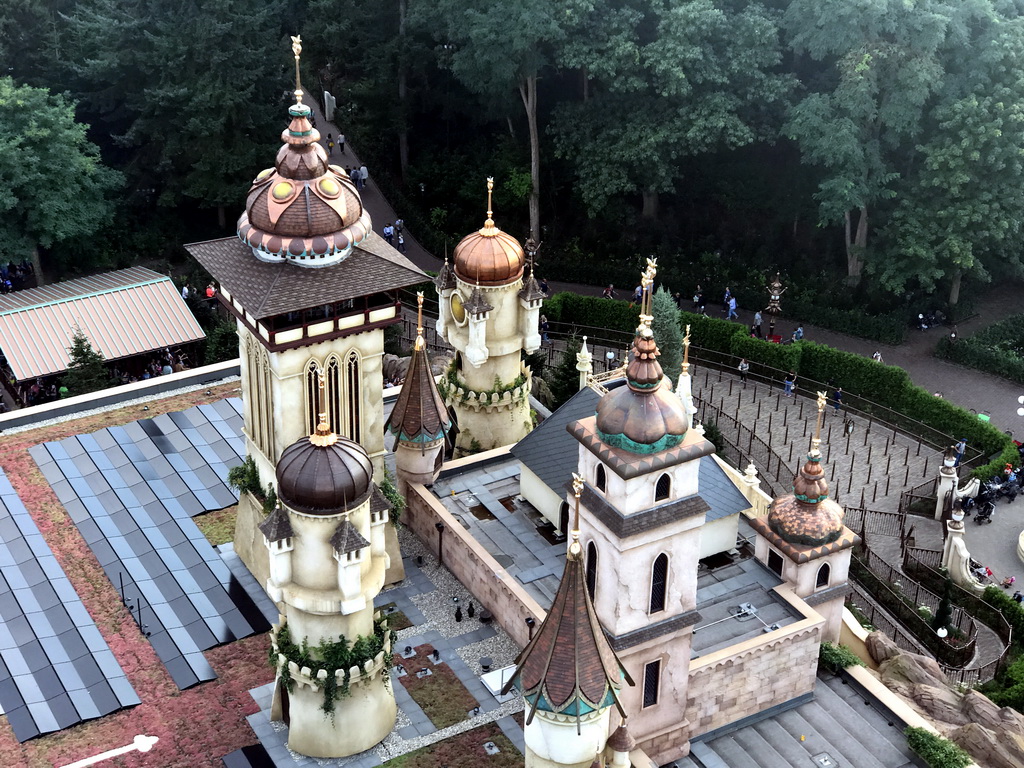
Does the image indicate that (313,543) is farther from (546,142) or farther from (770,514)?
(546,142)

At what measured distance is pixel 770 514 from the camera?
59719 mm

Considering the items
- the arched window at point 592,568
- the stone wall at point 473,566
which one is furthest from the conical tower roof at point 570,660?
the stone wall at point 473,566

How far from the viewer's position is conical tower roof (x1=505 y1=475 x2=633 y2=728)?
156 feet

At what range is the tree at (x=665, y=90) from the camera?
93438 mm

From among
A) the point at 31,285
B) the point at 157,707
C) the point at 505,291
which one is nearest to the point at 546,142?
the point at 31,285

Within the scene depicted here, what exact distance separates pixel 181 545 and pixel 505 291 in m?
17.6

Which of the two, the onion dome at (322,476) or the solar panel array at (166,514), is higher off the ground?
the onion dome at (322,476)

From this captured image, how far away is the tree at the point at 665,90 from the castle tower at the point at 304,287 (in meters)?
38.6

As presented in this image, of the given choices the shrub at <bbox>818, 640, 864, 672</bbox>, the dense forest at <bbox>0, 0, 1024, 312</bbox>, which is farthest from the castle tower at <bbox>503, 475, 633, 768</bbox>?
the dense forest at <bbox>0, 0, 1024, 312</bbox>

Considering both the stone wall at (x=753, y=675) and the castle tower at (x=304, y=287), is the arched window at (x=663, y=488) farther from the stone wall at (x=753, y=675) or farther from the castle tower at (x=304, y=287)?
the castle tower at (x=304, y=287)

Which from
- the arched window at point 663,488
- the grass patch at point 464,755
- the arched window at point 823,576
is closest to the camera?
the arched window at point 663,488

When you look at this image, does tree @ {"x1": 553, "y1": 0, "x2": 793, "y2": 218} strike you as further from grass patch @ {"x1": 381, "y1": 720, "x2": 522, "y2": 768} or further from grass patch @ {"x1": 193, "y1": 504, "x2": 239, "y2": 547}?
grass patch @ {"x1": 381, "y1": 720, "x2": 522, "y2": 768}

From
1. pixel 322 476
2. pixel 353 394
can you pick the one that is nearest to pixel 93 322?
pixel 353 394

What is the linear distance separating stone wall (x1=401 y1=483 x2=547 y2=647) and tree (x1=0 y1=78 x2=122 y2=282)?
136 feet
